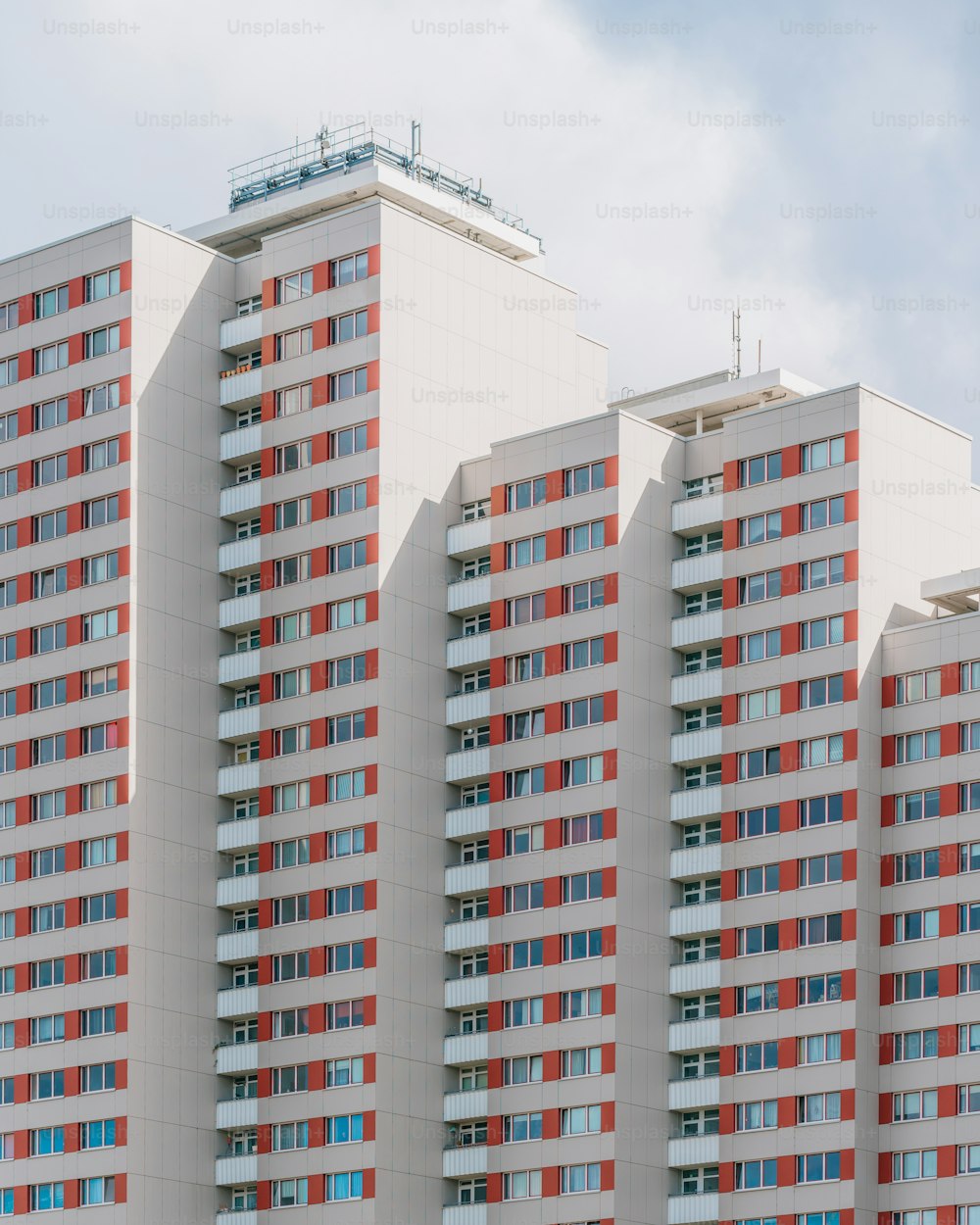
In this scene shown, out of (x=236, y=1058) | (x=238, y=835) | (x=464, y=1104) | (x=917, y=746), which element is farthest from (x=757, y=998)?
(x=238, y=835)

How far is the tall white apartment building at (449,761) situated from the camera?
139875mm

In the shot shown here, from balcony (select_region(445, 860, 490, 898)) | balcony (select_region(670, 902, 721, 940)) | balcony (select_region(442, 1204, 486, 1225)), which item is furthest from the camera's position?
balcony (select_region(445, 860, 490, 898))

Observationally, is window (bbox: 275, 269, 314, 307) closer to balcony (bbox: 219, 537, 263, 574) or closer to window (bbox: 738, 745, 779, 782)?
balcony (bbox: 219, 537, 263, 574)

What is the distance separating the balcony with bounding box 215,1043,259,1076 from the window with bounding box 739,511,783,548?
35.7 m

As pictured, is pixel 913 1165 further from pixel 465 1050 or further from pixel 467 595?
pixel 467 595

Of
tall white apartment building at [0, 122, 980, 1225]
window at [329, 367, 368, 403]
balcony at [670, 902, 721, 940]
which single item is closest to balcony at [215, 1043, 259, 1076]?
tall white apartment building at [0, 122, 980, 1225]

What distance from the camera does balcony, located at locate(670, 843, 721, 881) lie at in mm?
144250

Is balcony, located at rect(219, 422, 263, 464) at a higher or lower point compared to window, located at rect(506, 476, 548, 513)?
higher

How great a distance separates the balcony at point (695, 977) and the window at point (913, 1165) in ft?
40.5

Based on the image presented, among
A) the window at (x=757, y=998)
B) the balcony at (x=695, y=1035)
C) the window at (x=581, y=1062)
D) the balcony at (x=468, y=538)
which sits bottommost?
the window at (x=581, y=1062)

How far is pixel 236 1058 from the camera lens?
151 m

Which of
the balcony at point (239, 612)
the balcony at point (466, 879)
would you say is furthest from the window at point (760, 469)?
the balcony at point (239, 612)

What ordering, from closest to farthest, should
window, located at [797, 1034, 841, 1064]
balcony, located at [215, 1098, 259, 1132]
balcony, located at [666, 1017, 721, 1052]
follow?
window, located at [797, 1034, 841, 1064]
balcony, located at [666, 1017, 721, 1052]
balcony, located at [215, 1098, 259, 1132]

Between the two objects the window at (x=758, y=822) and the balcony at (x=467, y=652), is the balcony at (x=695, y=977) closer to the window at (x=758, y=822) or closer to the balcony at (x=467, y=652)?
the window at (x=758, y=822)
